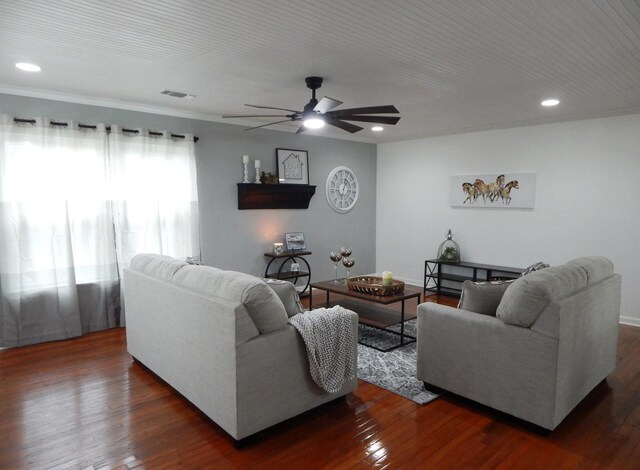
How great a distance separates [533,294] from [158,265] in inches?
102

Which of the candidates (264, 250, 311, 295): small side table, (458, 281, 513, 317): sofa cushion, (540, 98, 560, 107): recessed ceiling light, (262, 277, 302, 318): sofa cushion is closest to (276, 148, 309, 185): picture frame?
(264, 250, 311, 295): small side table

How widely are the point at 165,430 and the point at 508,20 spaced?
10.4 feet

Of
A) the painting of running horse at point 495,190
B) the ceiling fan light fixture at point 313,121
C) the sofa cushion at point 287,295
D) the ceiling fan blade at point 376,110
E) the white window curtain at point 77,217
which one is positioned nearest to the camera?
the sofa cushion at point 287,295

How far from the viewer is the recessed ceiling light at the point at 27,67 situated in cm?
317

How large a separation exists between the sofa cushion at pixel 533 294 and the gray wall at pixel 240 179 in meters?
3.58

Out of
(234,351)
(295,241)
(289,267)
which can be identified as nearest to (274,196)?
(295,241)

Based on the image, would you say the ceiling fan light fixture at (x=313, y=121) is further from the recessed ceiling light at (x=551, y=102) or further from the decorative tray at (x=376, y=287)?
the recessed ceiling light at (x=551, y=102)

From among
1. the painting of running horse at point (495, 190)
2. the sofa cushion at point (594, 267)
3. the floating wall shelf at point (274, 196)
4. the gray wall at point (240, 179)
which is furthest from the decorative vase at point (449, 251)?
the sofa cushion at point (594, 267)

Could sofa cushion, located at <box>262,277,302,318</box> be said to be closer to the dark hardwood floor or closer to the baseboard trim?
the dark hardwood floor

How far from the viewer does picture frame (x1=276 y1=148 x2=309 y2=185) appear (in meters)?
5.75

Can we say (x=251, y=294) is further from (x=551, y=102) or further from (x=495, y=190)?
(x=495, y=190)

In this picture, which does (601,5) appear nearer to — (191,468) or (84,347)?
(191,468)

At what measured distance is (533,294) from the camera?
7.91 ft

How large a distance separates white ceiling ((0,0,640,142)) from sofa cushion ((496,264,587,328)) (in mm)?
1497
